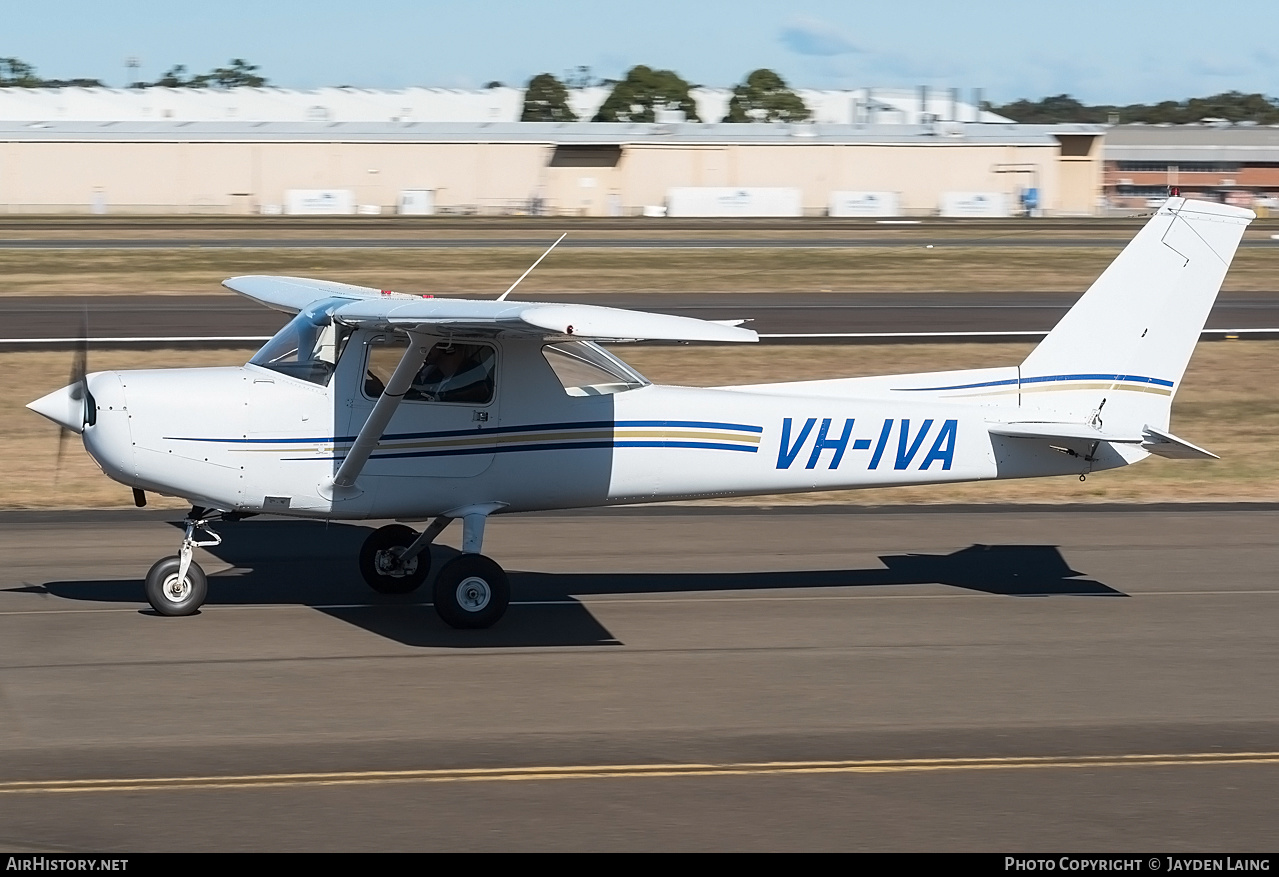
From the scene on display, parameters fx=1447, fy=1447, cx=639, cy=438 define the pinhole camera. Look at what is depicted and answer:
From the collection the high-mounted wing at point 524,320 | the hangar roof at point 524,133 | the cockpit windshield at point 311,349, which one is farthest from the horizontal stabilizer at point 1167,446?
the hangar roof at point 524,133

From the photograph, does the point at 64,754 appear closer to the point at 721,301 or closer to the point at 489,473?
the point at 489,473

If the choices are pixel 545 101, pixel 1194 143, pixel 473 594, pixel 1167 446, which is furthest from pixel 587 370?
pixel 1194 143

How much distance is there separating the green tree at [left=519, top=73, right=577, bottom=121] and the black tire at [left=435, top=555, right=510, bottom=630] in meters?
111

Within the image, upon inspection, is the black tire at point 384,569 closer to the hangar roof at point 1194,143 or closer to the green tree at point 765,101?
the green tree at point 765,101

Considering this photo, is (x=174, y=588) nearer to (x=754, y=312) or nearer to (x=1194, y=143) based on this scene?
(x=754, y=312)

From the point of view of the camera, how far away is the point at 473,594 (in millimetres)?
Result: 10086

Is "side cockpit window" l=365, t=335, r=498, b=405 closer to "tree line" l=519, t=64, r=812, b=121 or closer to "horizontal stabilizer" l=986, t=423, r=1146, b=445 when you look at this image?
"horizontal stabilizer" l=986, t=423, r=1146, b=445

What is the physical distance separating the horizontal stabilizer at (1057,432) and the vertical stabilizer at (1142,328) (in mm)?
335

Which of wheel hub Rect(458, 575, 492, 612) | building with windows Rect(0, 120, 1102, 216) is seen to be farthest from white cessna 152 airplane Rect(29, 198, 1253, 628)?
building with windows Rect(0, 120, 1102, 216)

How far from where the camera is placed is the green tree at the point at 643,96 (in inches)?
4815

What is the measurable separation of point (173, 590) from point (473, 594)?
7.16ft

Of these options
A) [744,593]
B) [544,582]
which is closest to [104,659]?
[544,582]
